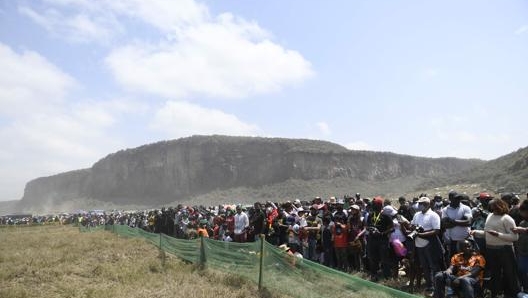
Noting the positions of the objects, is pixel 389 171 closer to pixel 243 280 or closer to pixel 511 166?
pixel 511 166

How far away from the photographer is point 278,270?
8461 mm

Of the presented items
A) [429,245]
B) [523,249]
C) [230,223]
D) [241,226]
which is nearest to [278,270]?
[429,245]

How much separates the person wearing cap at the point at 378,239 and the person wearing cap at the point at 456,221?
1.20 metres

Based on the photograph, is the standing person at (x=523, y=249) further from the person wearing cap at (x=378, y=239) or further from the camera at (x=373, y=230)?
the camera at (x=373, y=230)

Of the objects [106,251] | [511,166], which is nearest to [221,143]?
[511,166]

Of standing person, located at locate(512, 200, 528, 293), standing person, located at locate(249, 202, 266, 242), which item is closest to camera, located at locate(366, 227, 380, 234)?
standing person, located at locate(512, 200, 528, 293)

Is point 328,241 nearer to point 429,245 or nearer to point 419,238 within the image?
point 419,238

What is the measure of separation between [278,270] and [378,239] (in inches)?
90.7

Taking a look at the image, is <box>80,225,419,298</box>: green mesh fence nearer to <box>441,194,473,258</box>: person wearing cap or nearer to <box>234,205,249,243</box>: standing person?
<box>234,205,249,243</box>: standing person

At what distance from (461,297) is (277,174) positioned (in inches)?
3150

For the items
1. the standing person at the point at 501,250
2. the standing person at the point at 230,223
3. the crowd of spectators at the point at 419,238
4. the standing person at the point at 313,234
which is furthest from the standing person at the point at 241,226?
the standing person at the point at 501,250

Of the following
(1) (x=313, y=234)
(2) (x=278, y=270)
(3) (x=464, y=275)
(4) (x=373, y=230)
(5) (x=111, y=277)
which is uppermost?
(4) (x=373, y=230)

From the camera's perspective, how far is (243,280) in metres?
9.64

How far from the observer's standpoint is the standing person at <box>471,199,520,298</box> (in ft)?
22.0
